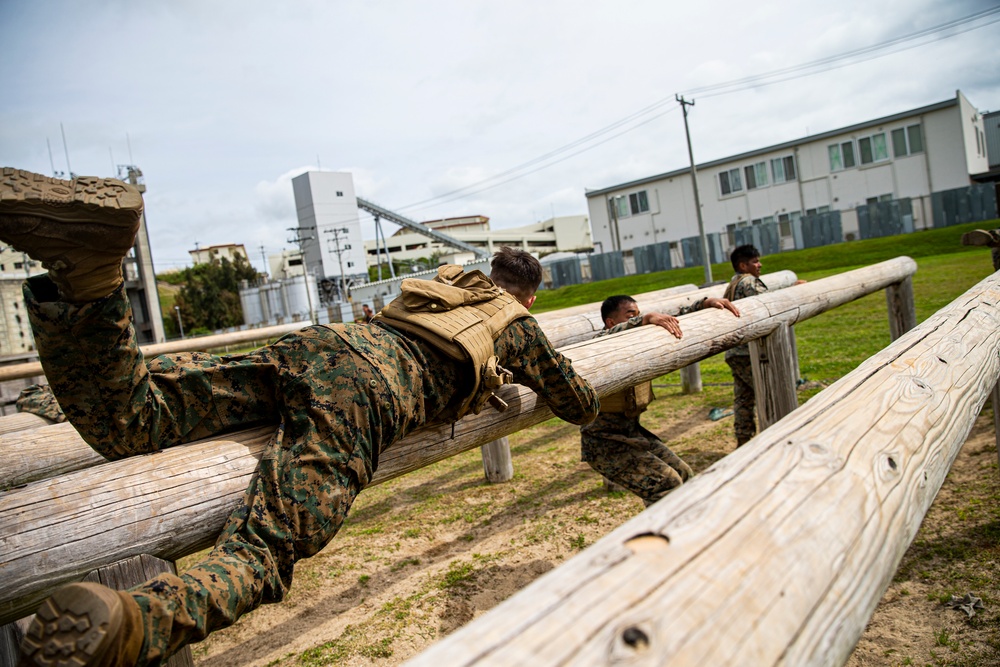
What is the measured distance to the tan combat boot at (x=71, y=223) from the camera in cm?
160

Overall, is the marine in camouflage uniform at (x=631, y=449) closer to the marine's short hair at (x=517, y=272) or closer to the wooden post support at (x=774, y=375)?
the marine's short hair at (x=517, y=272)

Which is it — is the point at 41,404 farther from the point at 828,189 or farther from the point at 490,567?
the point at 828,189

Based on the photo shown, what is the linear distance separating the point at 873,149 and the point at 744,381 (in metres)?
35.6

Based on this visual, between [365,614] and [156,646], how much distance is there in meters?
2.46

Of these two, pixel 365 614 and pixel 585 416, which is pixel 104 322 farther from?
pixel 365 614

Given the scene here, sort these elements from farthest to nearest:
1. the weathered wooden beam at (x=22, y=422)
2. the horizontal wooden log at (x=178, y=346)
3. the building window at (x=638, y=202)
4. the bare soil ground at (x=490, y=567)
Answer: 1. the building window at (x=638, y=202)
2. the horizontal wooden log at (x=178, y=346)
3. the weathered wooden beam at (x=22, y=422)
4. the bare soil ground at (x=490, y=567)

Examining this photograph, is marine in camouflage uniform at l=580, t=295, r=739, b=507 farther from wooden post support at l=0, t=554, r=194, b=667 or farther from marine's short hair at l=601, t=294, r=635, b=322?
wooden post support at l=0, t=554, r=194, b=667

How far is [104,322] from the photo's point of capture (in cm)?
191

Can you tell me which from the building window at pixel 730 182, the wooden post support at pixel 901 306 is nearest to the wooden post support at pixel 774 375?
the wooden post support at pixel 901 306

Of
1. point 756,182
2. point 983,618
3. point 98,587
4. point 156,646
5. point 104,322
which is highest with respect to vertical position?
point 756,182

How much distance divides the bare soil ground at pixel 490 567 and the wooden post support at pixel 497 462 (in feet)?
0.42

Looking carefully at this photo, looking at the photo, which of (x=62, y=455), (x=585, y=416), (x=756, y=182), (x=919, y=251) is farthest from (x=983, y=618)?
(x=756, y=182)

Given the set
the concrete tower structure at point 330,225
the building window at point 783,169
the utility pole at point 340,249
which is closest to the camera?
the building window at point 783,169

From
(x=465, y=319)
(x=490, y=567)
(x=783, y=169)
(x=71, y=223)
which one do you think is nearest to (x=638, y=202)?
(x=783, y=169)
